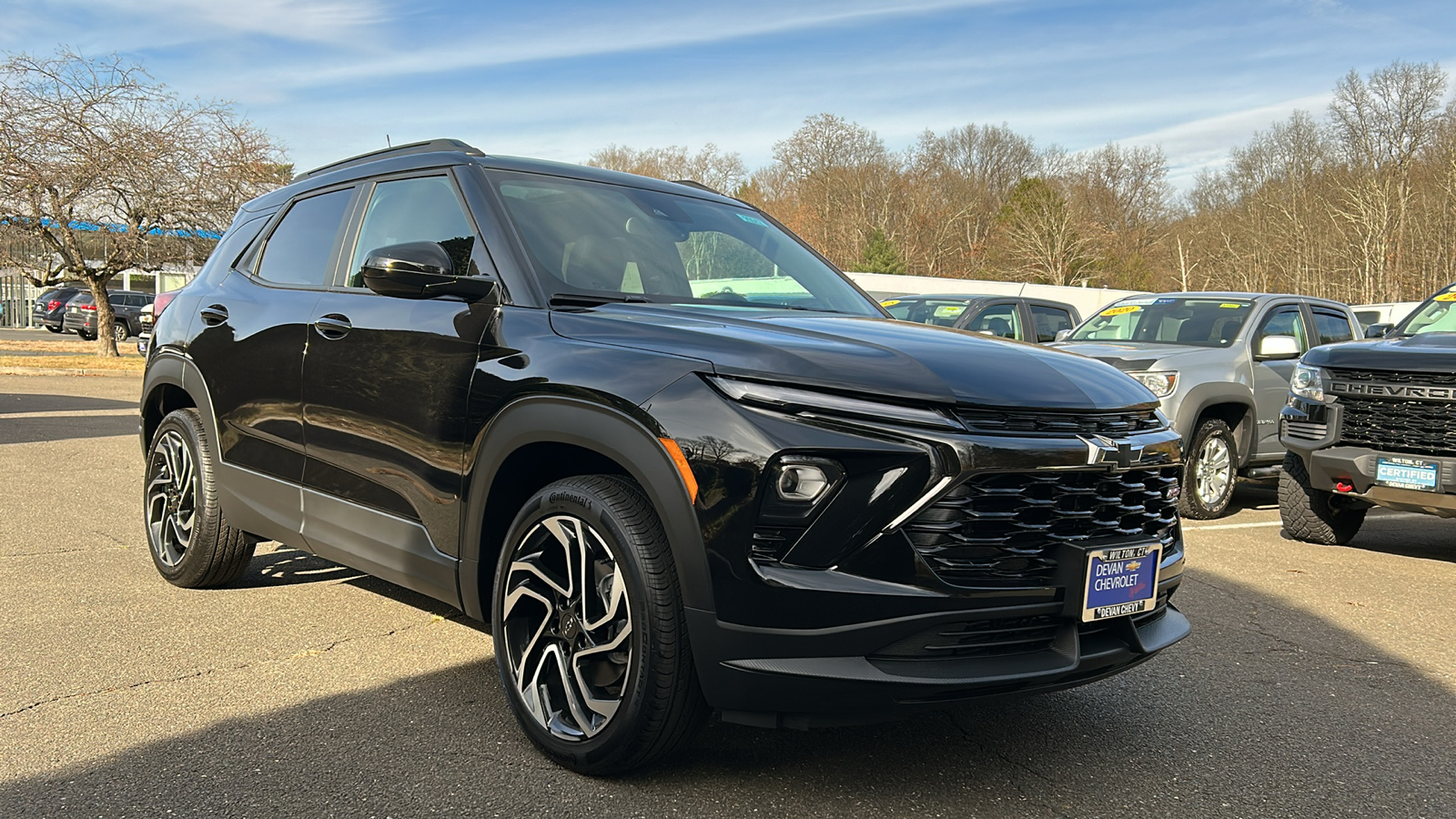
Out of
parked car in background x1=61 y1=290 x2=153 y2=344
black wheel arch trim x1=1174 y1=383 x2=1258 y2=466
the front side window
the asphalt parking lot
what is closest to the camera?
the asphalt parking lot

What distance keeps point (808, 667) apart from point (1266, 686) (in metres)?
2.40

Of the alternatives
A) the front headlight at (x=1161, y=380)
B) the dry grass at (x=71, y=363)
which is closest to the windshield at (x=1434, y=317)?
the front headlight at (x=1161, y=380)

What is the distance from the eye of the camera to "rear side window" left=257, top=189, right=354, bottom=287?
4.48m

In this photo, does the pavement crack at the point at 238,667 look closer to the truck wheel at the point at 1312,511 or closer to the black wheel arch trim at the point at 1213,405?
the truck wheel at the point at 1312,511

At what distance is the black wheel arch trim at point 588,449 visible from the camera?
2.76 m

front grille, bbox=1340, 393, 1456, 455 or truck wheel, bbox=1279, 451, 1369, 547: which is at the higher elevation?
front grille, bbox=1340, 393, 1456, 455

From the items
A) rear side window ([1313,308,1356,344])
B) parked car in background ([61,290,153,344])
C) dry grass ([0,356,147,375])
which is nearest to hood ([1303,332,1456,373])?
rear side window ([1313,308,1356,344])

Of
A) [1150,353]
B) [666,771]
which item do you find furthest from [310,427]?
[1150,353]

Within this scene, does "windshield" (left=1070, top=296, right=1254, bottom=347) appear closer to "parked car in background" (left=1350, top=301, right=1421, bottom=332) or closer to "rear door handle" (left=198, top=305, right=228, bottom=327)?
"rear door handle" (left=198, top=305, right=228, bottom=327)

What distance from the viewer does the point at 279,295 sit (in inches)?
179

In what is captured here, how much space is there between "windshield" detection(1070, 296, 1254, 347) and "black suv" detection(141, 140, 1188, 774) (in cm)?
640

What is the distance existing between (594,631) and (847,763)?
0.86 metres

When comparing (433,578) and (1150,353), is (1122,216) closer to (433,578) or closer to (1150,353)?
(1150,353)

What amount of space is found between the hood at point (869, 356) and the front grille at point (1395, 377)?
3923 millimetres
